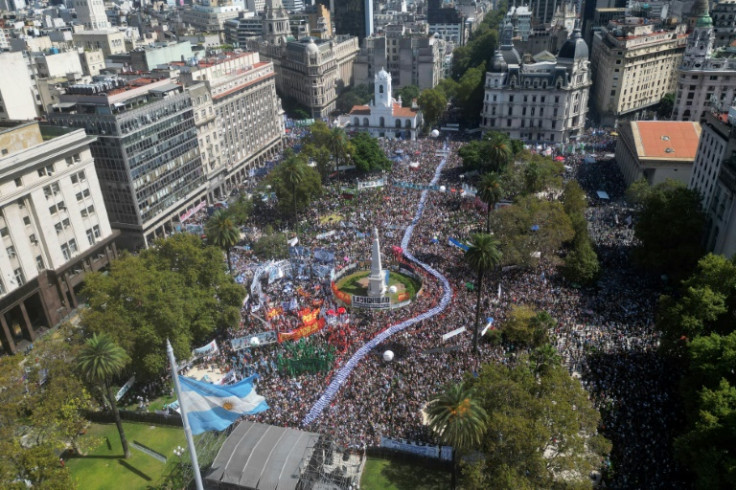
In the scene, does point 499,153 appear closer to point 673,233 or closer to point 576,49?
point 673,233

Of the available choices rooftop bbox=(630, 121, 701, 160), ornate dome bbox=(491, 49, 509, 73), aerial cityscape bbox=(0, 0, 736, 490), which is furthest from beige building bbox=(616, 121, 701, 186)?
ornate dome bbox=(491, 49, 509, 73)

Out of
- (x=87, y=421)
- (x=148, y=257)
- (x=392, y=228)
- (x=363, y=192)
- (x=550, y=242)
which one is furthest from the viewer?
(x=363, y=192)

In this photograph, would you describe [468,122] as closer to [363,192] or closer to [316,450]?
[363,192]

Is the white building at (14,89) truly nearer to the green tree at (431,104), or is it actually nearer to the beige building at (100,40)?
the beige building at (100,40)

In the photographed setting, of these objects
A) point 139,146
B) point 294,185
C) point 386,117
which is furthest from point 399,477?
point 386,117

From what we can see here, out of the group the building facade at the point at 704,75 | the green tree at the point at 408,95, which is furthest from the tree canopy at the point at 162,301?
the building facade at the point at 704,75

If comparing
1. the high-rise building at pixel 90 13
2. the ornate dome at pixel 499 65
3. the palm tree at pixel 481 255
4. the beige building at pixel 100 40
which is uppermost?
the high-rise building at pixel 90 13

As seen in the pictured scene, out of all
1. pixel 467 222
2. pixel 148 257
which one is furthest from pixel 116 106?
pixel 467 222
